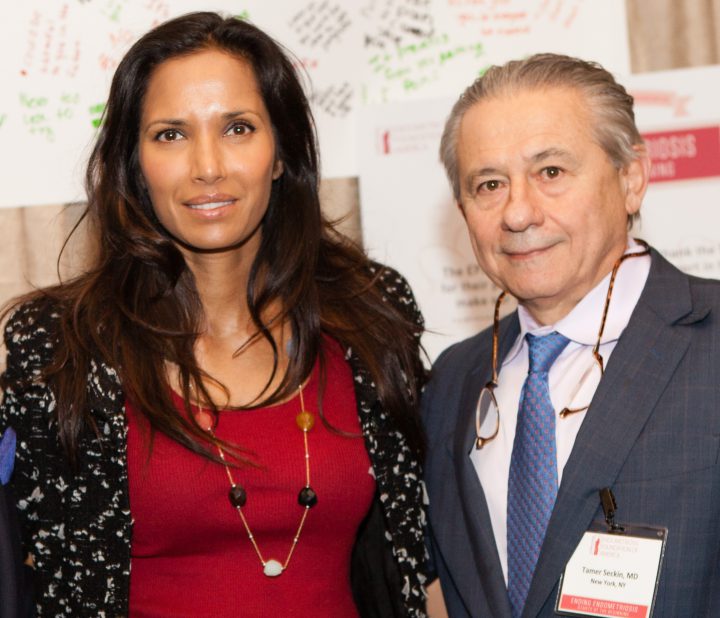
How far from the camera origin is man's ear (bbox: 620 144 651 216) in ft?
7.22

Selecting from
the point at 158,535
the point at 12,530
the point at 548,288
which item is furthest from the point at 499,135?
the point at 12,530

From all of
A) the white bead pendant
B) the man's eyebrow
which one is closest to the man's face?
the man's eyebrow

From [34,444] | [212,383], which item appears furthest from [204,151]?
[34,444]

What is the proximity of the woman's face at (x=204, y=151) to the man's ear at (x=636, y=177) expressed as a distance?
2.75 ft

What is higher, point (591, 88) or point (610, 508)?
point (591, 88)

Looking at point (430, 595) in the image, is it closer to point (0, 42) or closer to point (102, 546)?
point (102, 546)

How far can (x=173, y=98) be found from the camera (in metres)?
2.38

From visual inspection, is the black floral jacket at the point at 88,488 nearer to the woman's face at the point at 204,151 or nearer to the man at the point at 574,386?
the man at the point at 574,386

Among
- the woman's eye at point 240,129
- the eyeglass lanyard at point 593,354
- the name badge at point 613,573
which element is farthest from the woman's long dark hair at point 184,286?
the name badge at point 613,573

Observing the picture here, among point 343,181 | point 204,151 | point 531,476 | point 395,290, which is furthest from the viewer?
point 343,181

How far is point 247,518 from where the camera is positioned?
2312mm

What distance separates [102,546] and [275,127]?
108cm

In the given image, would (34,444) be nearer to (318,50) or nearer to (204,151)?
(204,151)

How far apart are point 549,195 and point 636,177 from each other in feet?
0.73
